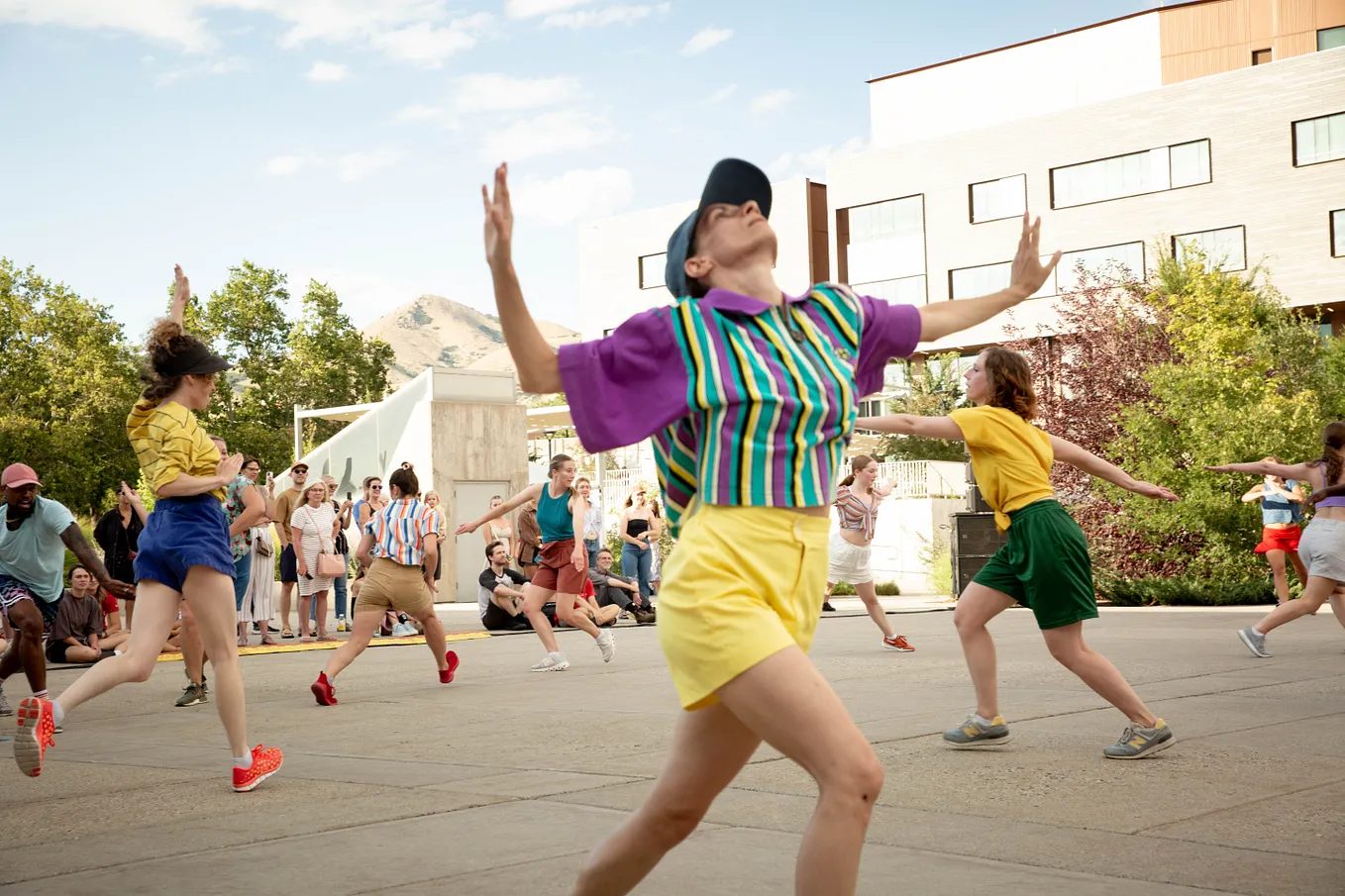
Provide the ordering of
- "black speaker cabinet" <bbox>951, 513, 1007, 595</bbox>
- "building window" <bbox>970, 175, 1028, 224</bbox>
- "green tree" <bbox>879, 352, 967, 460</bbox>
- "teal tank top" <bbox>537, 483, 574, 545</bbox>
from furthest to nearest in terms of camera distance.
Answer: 1. "green tree" <bbox>879, 352, 967, 460</bbox>
2. "building window" <bbox>970, 175, 1028, 224</bbox>
3. "black speaker cabinet" <bbox>951, 513, 1007, 595</bbox>
4. "teal tank top" <bbox>537, 483, 574, 545</bbox>

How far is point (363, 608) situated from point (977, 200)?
40543 mm

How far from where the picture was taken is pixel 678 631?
2.86 m

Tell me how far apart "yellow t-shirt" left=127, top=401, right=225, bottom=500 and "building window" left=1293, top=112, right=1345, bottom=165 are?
39.7m

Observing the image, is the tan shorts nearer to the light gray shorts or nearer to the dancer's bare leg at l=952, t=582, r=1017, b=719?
the dancer's bare leg at l=952, t=582, r=1017, b=719

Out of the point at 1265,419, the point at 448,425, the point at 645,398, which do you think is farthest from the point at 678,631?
the point at 448,425

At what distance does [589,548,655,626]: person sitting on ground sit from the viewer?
1808cm

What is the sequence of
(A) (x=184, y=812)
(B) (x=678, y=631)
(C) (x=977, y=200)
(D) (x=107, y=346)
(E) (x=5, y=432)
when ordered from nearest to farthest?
(B) (x=678, y=631)
(A) (x=184, y=812)
(C) (x=977, y=200)
(E) (x=5, y=432)
(D) (x=107, y=346)

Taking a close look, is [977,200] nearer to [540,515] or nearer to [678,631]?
[540,515]

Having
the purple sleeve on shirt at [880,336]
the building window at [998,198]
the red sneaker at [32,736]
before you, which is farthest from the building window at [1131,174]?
the purple sleeve on shirt at [880,336]

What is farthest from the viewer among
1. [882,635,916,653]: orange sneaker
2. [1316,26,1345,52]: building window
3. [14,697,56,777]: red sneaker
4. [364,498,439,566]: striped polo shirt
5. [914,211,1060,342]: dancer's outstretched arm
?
[1316,26,1345,52]: building window

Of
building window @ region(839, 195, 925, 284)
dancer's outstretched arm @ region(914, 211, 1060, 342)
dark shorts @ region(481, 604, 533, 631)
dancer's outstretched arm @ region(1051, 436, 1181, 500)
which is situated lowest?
dark shorts @ region(481, 604, 533, 631)

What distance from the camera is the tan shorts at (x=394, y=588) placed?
9.98 meters

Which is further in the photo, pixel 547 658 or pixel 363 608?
pixel 547 658

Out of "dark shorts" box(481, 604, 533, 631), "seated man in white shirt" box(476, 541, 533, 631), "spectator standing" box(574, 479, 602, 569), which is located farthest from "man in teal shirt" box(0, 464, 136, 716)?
"spectator standing" box(574, 479, 602, 569)
